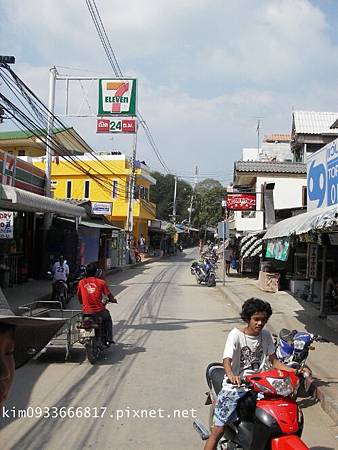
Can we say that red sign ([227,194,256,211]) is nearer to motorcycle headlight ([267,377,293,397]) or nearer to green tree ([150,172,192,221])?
motorcycle headlight ([267,377,293,397])

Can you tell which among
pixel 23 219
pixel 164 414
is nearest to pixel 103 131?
pixel 23 219

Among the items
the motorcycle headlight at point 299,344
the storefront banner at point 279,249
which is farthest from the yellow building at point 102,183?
the motorcycle headlight at point 299,344

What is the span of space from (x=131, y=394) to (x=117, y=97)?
1443cm

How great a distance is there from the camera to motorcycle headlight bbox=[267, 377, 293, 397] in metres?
3.73

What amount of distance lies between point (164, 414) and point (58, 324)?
4139 millimetres

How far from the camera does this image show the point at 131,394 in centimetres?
657

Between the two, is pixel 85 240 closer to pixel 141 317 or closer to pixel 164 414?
pixel 141 317

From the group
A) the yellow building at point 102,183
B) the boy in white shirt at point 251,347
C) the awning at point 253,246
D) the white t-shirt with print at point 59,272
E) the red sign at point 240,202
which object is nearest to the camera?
the boy in white shirt at point 251,347

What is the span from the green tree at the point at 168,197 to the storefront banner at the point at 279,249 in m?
76.3

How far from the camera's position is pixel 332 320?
38.8 ft

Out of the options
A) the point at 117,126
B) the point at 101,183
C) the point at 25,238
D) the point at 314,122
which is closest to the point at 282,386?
the point at 117,126

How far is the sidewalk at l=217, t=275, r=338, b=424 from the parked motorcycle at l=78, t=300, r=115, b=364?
3431mm

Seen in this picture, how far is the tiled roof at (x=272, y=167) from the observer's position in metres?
28.1

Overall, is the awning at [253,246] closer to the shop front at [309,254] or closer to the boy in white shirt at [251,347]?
the shop front at [309,254]
